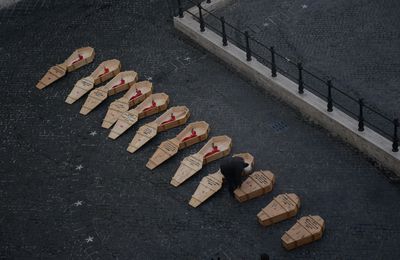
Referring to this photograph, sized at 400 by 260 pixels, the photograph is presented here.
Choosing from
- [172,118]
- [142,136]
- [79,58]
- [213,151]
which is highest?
[79,58]

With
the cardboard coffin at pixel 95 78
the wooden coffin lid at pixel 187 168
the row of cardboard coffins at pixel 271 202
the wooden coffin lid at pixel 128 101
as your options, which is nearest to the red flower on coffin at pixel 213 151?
the wooden coffin lid at pixel 187 168

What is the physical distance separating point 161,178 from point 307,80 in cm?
433

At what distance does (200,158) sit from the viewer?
598 inches

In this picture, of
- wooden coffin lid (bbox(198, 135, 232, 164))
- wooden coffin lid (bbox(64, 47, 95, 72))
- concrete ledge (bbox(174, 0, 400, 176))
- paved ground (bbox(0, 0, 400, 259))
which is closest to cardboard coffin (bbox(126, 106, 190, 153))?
paved ground (bbox(0, 0, 400, 259))

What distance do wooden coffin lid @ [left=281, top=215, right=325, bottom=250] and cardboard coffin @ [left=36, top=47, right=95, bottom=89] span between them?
787 cm

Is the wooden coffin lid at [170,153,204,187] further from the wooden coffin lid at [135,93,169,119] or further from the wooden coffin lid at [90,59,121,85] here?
the wooden coffin lid at [90,59,121,85]

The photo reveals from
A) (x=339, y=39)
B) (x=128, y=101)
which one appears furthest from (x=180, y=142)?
(x=339, y=39)

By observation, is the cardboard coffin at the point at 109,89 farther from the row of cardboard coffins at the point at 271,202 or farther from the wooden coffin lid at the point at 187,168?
the row of cardboard coffins at the point at 271,202

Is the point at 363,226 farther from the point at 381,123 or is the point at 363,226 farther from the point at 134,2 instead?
the point at 134,2

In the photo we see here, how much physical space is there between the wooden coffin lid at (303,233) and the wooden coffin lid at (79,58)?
A: 7869 mm

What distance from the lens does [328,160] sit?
49.2 ft

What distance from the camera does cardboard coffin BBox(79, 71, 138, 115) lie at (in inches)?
675

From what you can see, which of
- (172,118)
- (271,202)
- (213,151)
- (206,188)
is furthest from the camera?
(172,118)

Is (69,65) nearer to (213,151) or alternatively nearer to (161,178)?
(161,178)
